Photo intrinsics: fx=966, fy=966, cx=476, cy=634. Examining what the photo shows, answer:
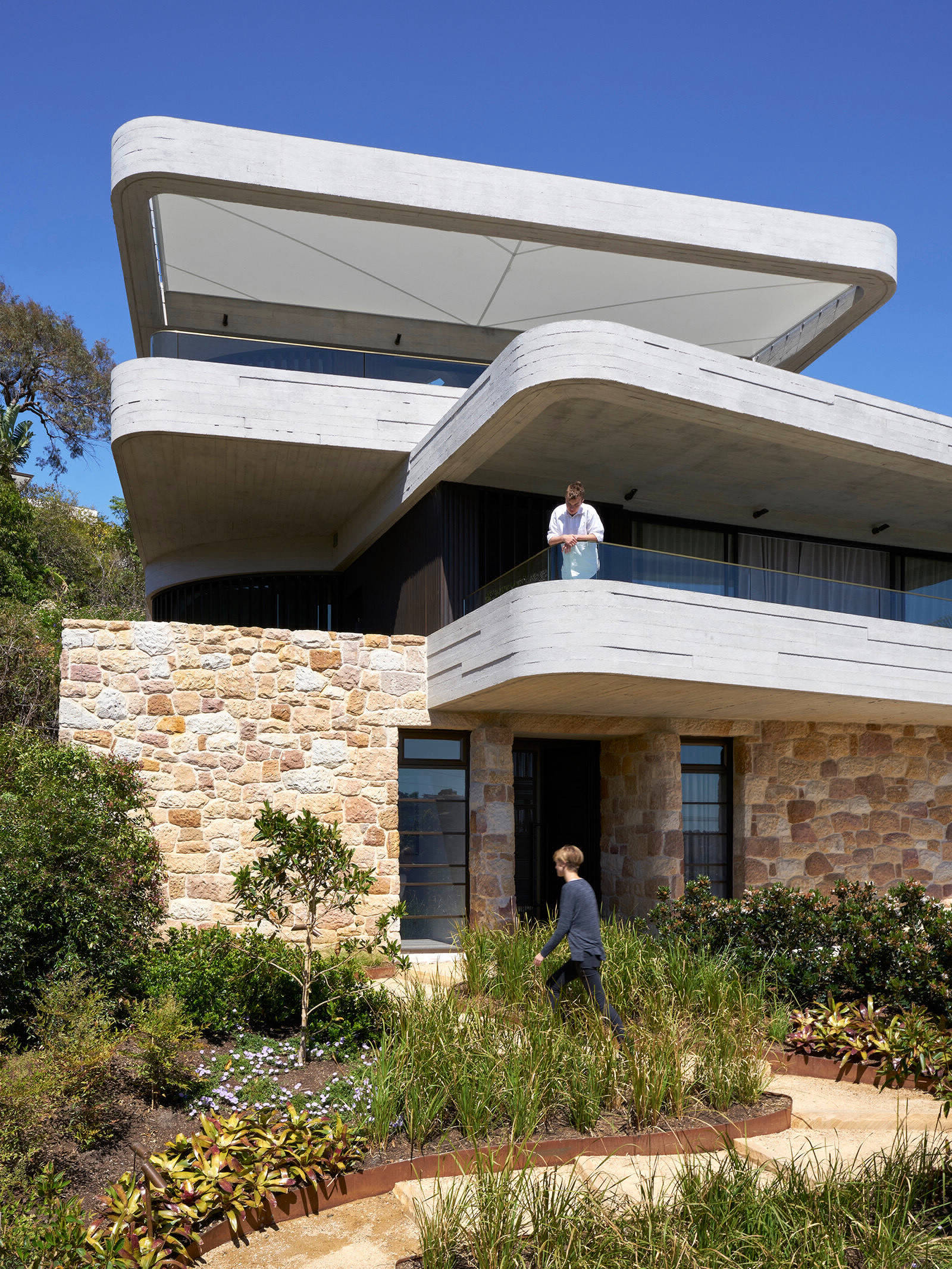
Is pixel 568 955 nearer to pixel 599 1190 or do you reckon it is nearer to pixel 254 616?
pixel 599 1190

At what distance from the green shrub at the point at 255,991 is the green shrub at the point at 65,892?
416 mm

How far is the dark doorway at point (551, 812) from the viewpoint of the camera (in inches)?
512

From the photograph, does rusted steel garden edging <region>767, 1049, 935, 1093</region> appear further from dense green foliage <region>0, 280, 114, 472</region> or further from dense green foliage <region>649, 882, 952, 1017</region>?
dense green foliage <region>0, 280, 114, 472</region>

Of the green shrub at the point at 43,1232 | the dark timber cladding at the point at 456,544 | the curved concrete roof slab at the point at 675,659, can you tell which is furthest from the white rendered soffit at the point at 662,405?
the green shrub at the point at 43,1232

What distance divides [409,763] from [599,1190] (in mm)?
7422

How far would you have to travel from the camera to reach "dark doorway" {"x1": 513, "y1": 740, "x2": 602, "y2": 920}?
13.0 meters

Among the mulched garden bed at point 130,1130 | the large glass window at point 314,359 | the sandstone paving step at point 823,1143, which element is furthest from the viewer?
the large glass window at point 314,359

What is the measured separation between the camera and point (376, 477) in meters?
13.3

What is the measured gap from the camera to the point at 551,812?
13328 mm

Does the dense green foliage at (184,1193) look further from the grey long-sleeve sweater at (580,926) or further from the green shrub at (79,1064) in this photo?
the grey long-sleeve sweater at (580,926)

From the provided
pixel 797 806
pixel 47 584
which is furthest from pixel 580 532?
pixel 47 584

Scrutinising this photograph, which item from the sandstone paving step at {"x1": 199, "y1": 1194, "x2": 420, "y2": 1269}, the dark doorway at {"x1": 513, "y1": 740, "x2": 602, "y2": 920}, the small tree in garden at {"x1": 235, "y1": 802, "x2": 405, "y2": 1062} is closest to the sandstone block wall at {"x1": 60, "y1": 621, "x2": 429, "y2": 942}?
the dark doorway at {"x1": 513, "y1": 740, "x2": 602, "y2": 920}

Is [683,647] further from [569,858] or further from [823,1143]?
[823,1143]

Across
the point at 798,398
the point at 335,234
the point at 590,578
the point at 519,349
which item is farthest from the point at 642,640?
the point at 335,234
